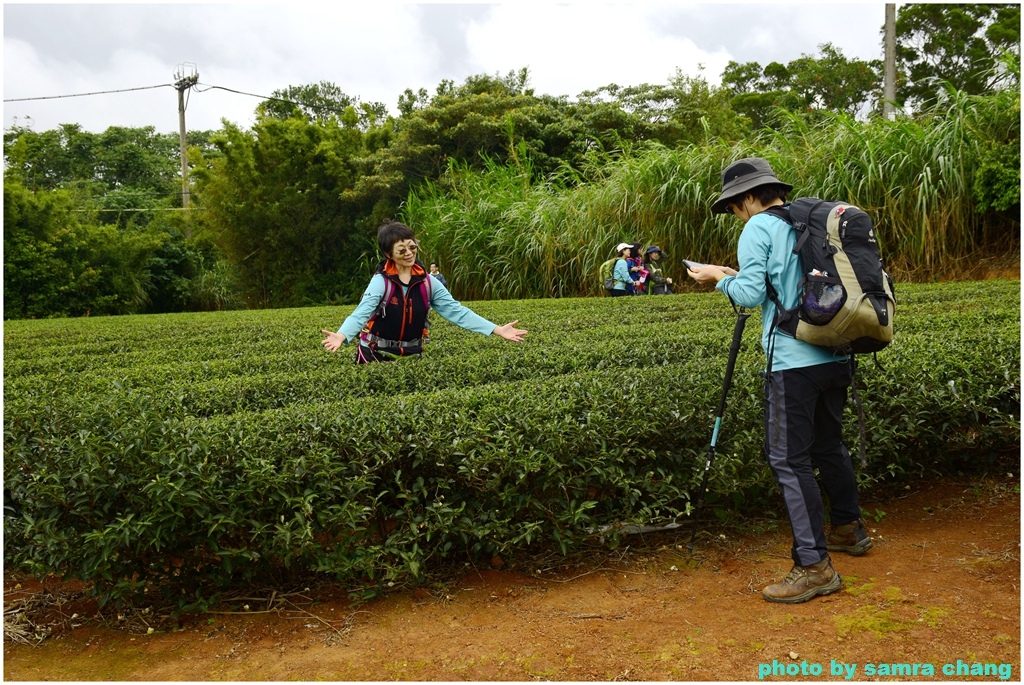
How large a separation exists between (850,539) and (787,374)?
92cm

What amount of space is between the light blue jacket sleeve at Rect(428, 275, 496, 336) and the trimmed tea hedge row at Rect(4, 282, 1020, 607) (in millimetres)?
273

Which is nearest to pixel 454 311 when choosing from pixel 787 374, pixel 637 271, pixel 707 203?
pixel 787 374

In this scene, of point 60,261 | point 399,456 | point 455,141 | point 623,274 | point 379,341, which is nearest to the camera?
point 399,456

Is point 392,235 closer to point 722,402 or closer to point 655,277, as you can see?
point 722,402

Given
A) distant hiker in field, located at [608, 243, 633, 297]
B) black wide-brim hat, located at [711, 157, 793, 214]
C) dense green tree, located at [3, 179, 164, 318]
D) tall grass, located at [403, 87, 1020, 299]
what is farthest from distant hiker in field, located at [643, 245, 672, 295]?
dense green tree, located at [3, 179, 164, 318]

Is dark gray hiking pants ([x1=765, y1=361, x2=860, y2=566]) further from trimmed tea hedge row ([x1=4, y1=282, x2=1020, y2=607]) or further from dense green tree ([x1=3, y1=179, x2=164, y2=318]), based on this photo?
dense green tree ([x1=3, y1=179, x2=164, y2=318])

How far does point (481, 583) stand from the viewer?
3.46 m

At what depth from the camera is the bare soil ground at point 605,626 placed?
2.79 m

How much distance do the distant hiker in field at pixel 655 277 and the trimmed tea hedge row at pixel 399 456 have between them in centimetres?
718

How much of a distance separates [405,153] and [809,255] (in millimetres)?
19775

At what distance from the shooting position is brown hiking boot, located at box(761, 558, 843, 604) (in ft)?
10.4

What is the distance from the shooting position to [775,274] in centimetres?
314

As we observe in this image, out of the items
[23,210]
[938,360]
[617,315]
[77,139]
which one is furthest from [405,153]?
[77,139]

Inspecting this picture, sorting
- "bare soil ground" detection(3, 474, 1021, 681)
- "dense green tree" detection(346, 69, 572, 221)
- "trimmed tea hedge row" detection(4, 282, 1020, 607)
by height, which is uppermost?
"dense green tree" detection(346, 69, 572, 221)
